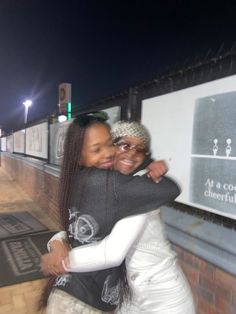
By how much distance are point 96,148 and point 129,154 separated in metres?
0.31

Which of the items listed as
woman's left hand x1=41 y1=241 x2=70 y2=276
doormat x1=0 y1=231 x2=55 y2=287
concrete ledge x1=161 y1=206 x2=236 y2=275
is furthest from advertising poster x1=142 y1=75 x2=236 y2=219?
doormat x1=0 y1=231 x2=55 y2=287

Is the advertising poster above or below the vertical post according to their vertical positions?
below

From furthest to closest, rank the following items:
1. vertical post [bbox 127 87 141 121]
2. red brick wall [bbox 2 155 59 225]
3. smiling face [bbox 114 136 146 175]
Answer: red brick wall [bbox 2 155 59 225] < vertical post [bbox 127 87 141 121] < smiling face [bbox 114 136 146 175]

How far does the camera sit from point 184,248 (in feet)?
8.95

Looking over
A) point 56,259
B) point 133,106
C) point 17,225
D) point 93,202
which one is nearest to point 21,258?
point 17,225

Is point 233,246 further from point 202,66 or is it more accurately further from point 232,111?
point 202,66

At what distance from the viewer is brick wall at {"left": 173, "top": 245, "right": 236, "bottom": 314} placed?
2269mm

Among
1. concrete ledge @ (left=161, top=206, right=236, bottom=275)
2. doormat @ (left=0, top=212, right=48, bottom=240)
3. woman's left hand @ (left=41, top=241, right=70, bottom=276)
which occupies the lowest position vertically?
doormat @ (left=0, top=212, right=48, bottom=240)

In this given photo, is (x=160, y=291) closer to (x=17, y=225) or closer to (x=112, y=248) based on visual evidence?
(x=112, y=248)

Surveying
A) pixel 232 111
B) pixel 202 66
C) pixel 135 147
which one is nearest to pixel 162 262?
pixel 135 147

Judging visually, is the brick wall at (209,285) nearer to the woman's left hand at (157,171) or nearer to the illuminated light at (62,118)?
the woman's left hand at (157,171)

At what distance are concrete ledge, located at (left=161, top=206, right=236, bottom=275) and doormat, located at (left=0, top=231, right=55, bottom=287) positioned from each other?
2216 millimetres

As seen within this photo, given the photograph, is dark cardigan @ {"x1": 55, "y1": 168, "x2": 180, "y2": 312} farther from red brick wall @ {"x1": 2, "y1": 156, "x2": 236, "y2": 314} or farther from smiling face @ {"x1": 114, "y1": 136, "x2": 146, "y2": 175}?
red brick wall @ {"x1": 2, "y1": 156, "x2": 236, "y2": 314}

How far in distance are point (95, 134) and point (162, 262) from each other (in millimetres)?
647
